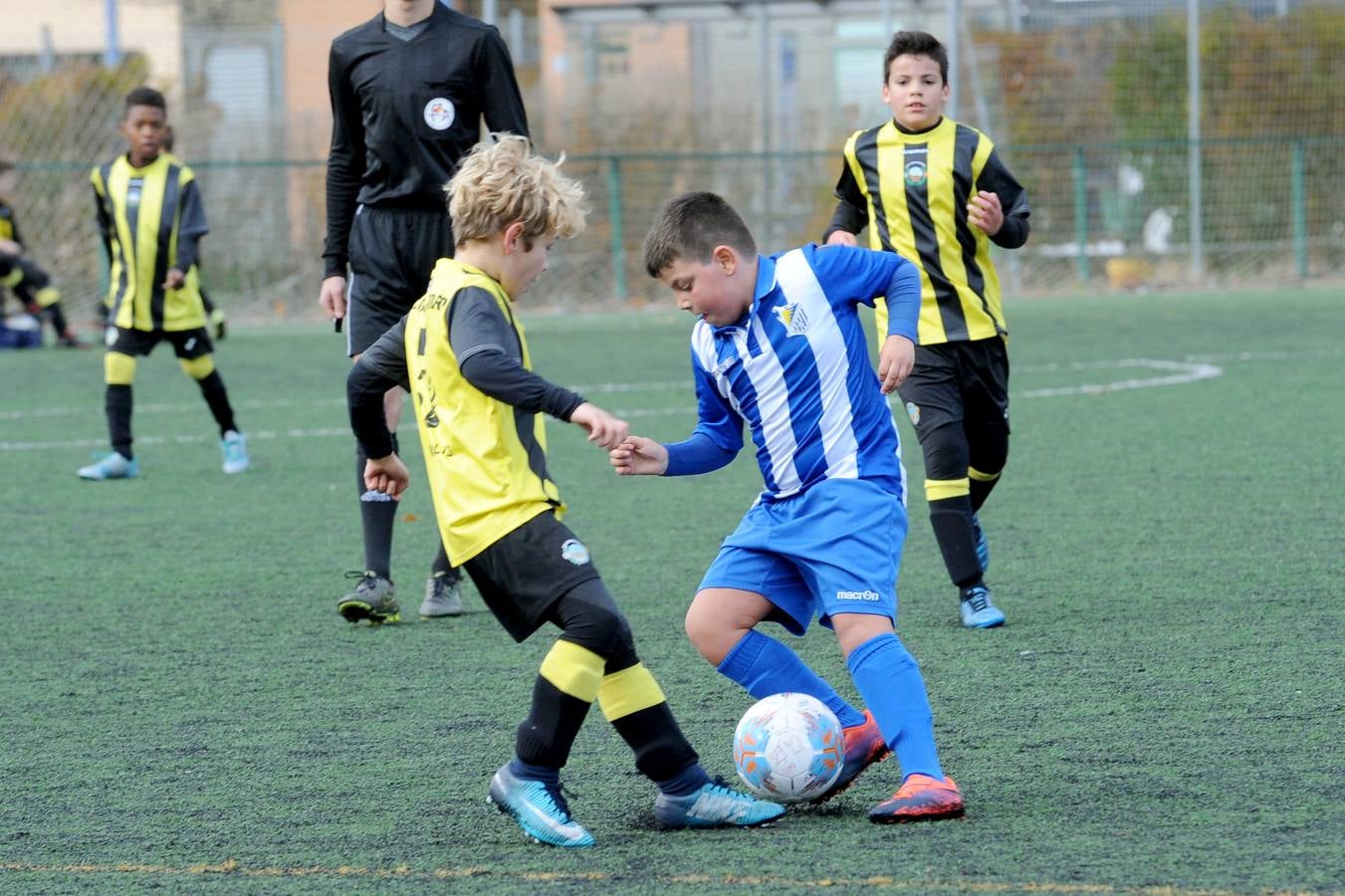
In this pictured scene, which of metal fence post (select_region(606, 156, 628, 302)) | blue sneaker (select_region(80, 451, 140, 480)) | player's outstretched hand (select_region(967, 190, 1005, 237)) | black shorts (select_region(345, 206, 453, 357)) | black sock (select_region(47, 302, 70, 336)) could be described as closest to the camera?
player's outstretched hand (select_region(967, 190, 1005, 237))

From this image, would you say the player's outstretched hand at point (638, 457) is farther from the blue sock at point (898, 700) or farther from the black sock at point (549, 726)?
the blue sock at point (898, 700)

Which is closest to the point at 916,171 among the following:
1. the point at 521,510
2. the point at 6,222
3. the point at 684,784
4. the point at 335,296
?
the point at 335,296

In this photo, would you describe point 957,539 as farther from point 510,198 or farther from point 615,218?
point 615,218

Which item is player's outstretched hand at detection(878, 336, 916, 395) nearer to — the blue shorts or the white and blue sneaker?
the blue shorts

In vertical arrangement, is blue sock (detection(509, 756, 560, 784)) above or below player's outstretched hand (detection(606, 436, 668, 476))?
below

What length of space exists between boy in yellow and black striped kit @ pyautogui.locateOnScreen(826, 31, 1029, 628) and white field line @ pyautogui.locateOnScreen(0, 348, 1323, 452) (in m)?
5.05

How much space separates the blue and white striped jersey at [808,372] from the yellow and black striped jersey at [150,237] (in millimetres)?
6168

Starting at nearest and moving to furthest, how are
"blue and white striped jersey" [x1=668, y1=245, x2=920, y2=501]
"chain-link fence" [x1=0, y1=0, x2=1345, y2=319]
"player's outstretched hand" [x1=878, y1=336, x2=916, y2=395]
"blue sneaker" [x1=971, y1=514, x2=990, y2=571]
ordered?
"blue and white striped jersey" [x1=668, y1=245, x2=920, y2=501] → "player's outstretched hand" [x1=878, y1=336, x2=916, y2=395] → "blue sneaker" [x1=971, y1=514, x2=990, y2=571] → "chain-link fence" [x1=0, y1=0, x2=1345, y2=319]

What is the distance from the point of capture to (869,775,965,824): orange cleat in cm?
352

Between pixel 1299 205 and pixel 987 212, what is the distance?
18.2 metres

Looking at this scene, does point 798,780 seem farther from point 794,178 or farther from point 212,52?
point 212,52

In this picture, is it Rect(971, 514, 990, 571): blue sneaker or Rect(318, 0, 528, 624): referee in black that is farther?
Rect(318, 0, 528, 624): referee in black

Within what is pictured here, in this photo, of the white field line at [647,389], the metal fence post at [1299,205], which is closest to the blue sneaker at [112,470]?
the white field line at [647,389]

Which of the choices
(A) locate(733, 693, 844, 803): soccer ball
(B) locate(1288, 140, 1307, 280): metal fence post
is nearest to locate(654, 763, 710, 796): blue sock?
(A) locate(733, 693, 844, 803): soccer ball
